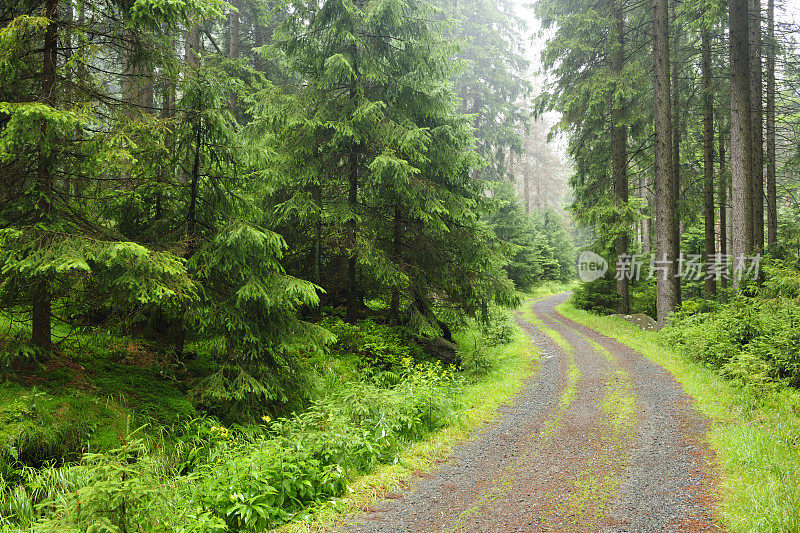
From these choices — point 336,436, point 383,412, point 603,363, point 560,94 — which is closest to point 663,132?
point 560,94

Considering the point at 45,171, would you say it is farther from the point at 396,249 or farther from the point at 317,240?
the point at 396,249

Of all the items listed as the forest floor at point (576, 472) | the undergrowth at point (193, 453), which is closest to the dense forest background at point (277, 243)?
the undergrowth at point (193, 453)

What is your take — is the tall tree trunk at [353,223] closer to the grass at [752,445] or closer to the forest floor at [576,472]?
the forest floor at [576,472]

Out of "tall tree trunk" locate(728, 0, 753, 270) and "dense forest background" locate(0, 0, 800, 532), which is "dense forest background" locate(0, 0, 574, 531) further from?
"tall tree trunk" locate(728, 0, 753, 270)

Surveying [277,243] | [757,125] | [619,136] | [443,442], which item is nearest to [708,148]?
[757,125]

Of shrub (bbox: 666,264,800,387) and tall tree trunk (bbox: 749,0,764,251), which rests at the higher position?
tall tree trunk (bbox: 749,0,764,251)

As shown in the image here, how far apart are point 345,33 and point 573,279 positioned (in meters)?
34.0

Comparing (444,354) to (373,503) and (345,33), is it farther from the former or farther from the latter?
(345,33)

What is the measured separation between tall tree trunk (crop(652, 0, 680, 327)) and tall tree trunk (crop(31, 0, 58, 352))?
56.1ft

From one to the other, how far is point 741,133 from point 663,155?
2.27 meters

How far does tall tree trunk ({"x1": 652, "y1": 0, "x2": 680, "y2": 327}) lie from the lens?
15617 millimetres

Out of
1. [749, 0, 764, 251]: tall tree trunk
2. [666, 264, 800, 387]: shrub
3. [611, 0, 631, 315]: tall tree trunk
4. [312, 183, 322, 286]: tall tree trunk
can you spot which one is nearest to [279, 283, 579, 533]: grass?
[666, 264, 800, 387]: shrub

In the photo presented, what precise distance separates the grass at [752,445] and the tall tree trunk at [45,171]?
8.38m

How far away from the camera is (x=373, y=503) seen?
16.9 feet
